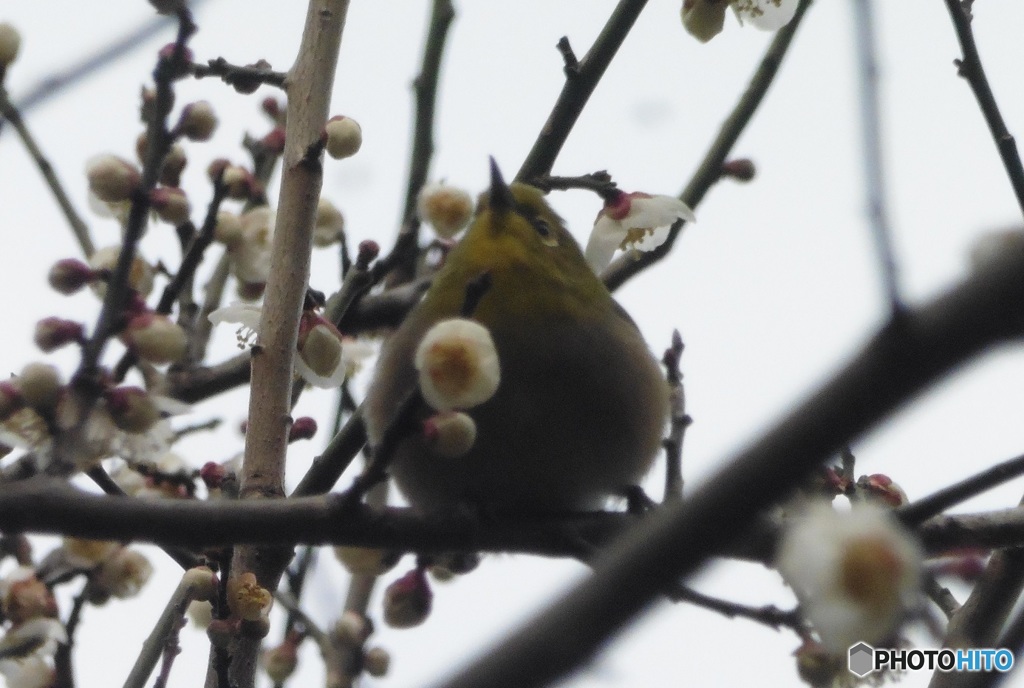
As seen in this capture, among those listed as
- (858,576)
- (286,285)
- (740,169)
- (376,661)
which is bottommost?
(858,576)

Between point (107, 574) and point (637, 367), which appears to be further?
point (637, 367)

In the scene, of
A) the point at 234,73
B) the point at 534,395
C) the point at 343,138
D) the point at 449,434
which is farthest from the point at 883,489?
the point at 234,73

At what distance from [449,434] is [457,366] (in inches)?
4.9

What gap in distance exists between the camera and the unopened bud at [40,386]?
2213 mm

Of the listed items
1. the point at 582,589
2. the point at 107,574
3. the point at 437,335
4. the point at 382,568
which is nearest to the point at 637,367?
the point at 382,568

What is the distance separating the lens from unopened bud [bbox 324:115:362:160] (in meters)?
3.08

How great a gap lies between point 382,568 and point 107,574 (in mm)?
728

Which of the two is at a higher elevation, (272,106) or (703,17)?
(272,106)

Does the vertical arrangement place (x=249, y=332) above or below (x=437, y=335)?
above

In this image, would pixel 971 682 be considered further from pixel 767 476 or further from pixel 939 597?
pixel 939 597

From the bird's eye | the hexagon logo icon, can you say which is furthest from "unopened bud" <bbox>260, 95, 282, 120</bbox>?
the hexagon logo icon

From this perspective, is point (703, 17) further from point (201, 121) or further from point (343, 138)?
point (201, 121)

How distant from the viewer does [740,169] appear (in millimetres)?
4020

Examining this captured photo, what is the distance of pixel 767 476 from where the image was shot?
1062 mm
